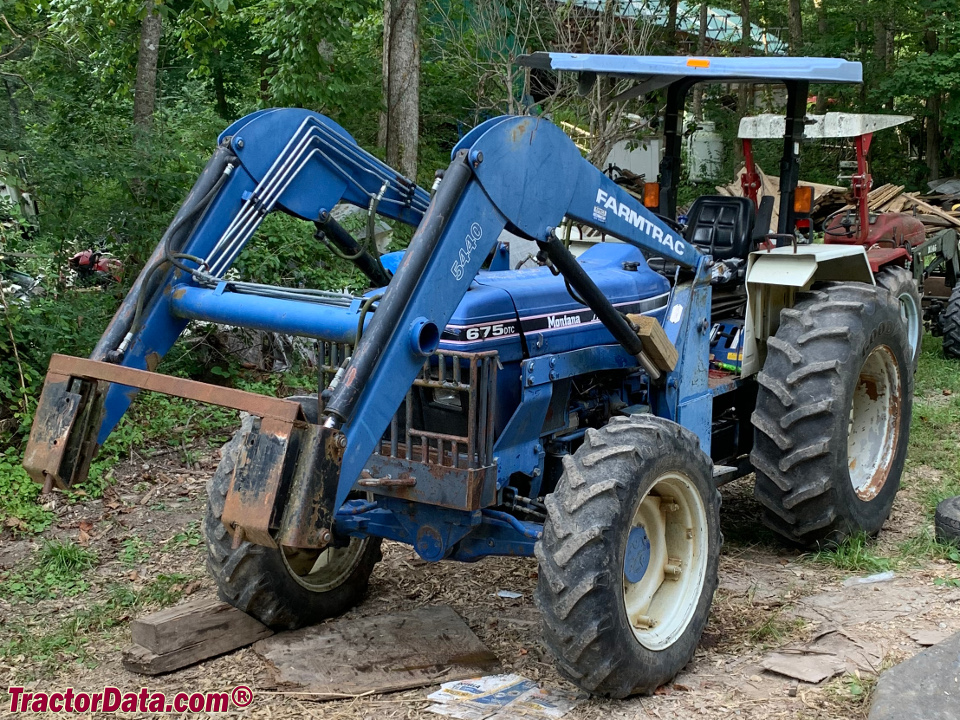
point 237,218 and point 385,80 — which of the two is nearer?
point 237,218

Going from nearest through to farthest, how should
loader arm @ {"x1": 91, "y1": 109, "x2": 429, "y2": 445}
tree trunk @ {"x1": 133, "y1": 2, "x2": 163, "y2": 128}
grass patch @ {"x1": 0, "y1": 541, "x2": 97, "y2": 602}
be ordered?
loader arm @ {"x1": 91, "y1": 109, "x2": 429, "y2": 445}, grass patch @ {"x1": 0, "y1": 541, "x2": 97, "y2": 602}, tree trunk @ {"x1": 133, "y1": 2, "x2": 163, "y2": 128}

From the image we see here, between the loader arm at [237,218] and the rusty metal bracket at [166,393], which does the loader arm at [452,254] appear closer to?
the rusty metal bracket at [166,393]

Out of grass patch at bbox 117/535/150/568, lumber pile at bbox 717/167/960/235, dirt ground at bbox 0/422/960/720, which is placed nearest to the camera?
dirt ground at bbox 0/422/960/720

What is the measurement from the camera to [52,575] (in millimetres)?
5652

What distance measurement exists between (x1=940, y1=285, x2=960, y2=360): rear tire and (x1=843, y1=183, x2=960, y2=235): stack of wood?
7.19 ft

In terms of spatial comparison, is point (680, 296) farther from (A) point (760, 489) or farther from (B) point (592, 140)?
(B) point (592, 140)

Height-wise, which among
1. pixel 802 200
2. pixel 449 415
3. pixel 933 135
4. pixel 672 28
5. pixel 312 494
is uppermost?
pixel 672 28

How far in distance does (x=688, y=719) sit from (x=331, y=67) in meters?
9.18

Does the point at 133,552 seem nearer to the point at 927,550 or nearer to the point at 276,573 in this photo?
the point at 276,573

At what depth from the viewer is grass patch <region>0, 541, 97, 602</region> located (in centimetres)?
549

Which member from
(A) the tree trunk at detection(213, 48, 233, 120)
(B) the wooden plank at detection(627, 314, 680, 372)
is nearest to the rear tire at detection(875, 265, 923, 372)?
(B) the wooden plank at detection(627, 314, 680, 372)

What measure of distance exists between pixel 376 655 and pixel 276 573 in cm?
60

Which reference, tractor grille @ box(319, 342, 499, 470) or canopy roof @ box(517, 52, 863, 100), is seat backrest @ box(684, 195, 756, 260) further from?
tractor grille @ box(319, 342, 499, 470)

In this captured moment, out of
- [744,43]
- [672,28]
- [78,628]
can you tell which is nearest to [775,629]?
[78,628]
